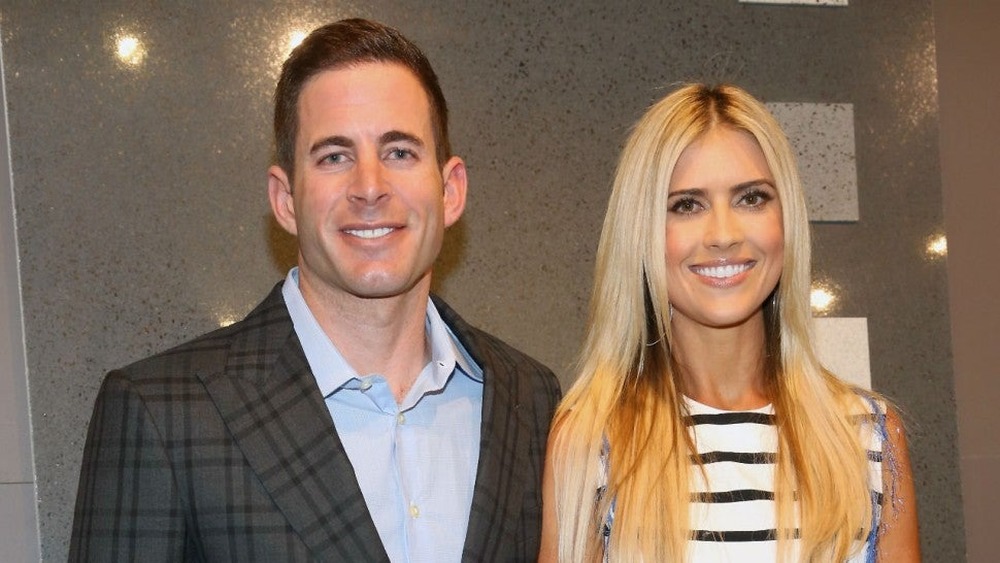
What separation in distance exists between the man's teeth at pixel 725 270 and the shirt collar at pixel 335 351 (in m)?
0.45

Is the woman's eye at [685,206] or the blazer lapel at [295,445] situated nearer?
the blazer lapel at [295,445]

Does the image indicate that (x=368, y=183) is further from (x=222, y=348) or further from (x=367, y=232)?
(x=222, y=348)

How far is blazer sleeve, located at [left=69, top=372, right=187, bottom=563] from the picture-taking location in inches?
68.1

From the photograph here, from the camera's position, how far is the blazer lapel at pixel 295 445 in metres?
1.78

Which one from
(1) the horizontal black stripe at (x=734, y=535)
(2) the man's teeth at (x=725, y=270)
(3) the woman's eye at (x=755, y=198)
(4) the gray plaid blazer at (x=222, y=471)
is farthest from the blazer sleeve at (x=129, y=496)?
(3) the woman's eye at (x=755, y=198)

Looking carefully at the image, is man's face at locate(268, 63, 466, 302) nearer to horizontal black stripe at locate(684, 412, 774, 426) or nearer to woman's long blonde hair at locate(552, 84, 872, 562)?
woman's long blonde hair at locate(552, 84, 872, 562)

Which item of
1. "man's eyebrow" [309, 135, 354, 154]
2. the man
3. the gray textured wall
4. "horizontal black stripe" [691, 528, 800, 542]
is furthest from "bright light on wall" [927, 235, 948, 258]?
"man's eyebrow" [309, 135, 354, 154]

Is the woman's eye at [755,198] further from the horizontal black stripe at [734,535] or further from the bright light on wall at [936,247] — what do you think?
the bright light on wall at [936,247]

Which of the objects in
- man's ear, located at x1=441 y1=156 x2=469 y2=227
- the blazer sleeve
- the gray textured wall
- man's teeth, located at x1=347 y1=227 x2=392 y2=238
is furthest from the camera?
the gray textured wall

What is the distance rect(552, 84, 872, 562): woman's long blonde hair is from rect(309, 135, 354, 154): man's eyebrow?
20.9 inches

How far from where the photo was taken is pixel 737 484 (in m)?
2.10

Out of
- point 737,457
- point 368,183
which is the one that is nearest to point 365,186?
point 368,183

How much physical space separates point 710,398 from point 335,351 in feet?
2.46

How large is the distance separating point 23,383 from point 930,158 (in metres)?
2.23
